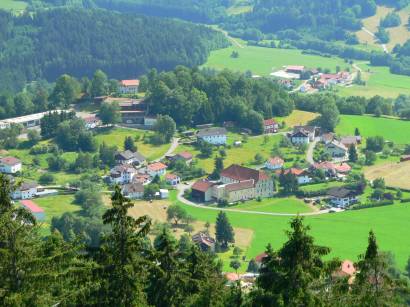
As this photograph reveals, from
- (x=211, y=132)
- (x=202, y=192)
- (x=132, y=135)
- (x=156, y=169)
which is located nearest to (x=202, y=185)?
(x=202, y=192)

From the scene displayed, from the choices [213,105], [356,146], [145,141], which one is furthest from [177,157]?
[356,146]

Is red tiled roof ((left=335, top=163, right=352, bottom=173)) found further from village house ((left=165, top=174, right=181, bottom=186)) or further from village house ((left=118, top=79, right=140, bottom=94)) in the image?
village house ((left=118, top=79, right=140, bottom=94))

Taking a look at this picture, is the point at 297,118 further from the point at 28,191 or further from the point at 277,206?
the point at 28,191

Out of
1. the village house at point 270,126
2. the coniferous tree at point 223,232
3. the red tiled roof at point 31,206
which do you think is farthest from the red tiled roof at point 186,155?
the coniferous tree at point 223,232

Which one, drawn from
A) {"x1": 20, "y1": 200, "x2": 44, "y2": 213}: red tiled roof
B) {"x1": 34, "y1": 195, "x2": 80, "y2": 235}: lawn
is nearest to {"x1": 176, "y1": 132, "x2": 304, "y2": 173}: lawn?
{"x1": 34, "y1": 195, "x2": 80, "y2": 235}: lawn

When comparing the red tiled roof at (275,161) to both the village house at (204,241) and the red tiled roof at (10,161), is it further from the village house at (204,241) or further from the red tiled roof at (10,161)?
the red tiled roof at (10,161)

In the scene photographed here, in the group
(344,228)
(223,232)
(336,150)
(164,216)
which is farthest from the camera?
(336,150)
